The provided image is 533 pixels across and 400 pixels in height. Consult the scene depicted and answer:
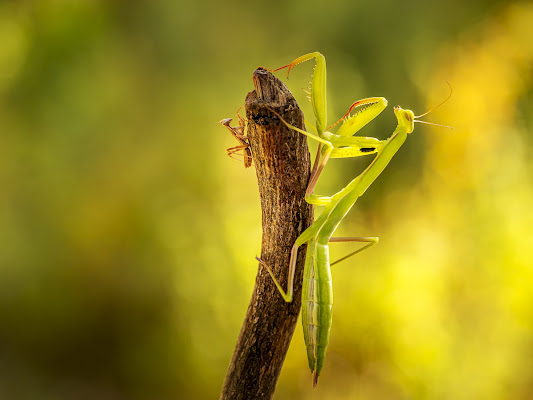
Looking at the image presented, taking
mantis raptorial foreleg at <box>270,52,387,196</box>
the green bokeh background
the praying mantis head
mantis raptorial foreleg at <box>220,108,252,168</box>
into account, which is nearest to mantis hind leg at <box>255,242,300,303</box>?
mantis raptorial foreleg at <box>270,52,387,196</box>

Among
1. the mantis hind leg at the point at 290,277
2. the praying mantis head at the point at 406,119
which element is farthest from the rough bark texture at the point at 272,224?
the praying mantis head at the point at 406,119

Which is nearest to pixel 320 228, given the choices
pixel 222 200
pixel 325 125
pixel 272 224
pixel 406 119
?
pixel 272 224

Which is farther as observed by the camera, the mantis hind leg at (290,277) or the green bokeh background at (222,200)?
the green bokeh background at (222,200)

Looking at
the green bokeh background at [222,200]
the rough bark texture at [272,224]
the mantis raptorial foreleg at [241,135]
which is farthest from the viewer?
the green bokeh background at [222,200]

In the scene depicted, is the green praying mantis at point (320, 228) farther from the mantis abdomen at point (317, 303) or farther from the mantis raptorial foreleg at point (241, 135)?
the mantis raptorial foreleg at point (241, 135)

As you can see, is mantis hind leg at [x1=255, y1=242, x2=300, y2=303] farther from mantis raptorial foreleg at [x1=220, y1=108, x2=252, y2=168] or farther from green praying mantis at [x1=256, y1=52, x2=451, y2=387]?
mantis raptorial foreleg at [x1=220, y1=108, x2=252, y2=168]

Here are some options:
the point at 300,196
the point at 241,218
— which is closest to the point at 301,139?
the point at 300,196

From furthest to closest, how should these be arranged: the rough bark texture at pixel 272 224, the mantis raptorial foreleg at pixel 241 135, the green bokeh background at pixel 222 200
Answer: the green bokeh background at pixel 222 200
the mantis raptorial foreleg at pixel 241 135
the rough bark texture at pixel 272 224
